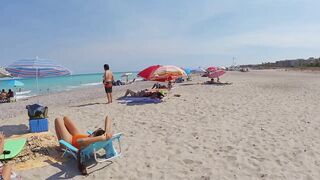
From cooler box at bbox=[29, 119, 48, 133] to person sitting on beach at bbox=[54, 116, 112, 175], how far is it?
5.11ft

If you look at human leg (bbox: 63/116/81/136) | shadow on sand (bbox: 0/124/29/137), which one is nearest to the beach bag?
shadow on sand (bbox: 0/124/29/137)

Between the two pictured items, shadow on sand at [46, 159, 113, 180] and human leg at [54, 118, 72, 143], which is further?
human leg at [54, 118, 72, 143]

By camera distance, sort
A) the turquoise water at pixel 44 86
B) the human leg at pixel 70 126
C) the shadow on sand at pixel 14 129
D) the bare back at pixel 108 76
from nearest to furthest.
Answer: the human leg at pixel 70 126 < the shadow on sand at pixel 14 129 < the bare back at pixel 108 76 < the turquoise water at pixel 44 86

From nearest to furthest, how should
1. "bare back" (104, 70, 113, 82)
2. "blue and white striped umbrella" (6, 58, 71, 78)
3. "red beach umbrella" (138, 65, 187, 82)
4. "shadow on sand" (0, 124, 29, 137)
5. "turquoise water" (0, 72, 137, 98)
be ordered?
"shadow on sand" (0, 124, 29, 137)
"blue and white striped umbrella" (6, 58, 71, 78)
"bare back" (104, 70, 113, 82)
"red beach umbrella" (138, 65, 187, 82)
"turquoise water" (0, 72, 137, 98)

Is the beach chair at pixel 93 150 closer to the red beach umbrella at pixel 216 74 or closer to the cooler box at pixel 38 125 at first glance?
the cooler box at pixel 38 125

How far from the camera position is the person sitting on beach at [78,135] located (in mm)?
4766

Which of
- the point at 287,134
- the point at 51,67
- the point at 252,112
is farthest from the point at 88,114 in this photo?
the point at 287,134

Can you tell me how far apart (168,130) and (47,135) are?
104 inches

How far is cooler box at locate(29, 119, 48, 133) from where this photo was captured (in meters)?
6.87

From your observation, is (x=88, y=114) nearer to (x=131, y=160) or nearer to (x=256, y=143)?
(x=131, y=160)

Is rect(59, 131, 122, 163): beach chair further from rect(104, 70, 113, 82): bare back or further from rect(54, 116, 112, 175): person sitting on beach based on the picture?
rect(104, 70, 113, 82): bare back

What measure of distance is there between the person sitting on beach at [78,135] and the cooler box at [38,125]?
156cm

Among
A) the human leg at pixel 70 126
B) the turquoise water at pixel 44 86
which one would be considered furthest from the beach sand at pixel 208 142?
the turquoise water at pixel 44 86

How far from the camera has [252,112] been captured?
367 inches
